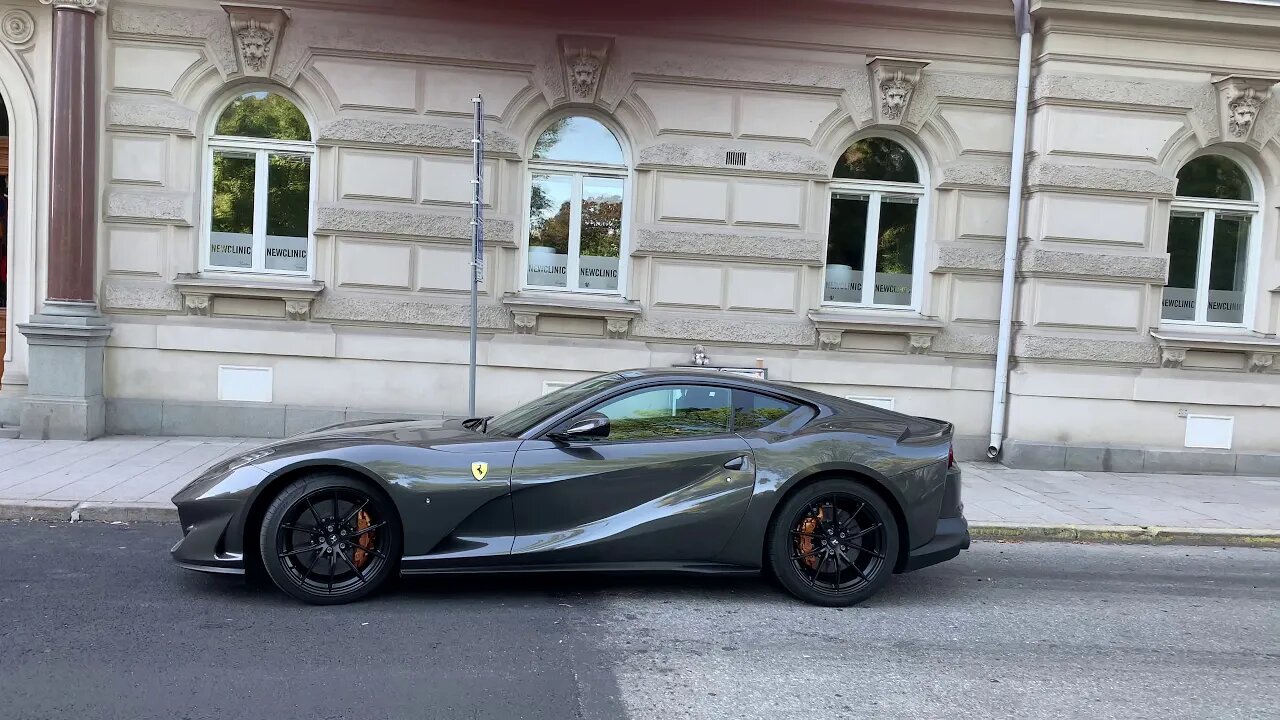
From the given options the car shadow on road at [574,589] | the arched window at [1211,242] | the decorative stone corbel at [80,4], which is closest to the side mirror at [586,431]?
the car shadow on road at [574,589]

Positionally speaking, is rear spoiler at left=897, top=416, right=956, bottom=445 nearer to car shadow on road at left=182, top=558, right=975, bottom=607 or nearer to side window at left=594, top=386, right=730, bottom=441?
car shadow on road at left=182, top=558, right=975, bottom=607

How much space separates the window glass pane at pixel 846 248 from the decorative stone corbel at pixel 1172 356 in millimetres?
3424

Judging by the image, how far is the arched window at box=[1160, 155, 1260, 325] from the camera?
10.7 meters

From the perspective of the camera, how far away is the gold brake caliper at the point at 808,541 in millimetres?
5238

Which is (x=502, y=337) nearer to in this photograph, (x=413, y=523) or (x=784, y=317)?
(x=784, y=317)

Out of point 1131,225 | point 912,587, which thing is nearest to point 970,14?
point 1131,225

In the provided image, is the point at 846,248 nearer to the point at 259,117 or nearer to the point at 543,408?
the point at 543,408

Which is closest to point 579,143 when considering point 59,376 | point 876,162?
point 876,162

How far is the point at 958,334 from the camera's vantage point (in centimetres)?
1042

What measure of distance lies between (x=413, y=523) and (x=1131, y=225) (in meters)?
8.92

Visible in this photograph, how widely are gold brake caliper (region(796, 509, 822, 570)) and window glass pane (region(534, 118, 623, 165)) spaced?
20.2 ft

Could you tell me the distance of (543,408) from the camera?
550cm

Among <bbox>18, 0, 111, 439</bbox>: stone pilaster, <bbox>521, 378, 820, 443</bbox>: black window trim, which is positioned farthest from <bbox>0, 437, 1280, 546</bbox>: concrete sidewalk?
<bbox>521, 378, 820, 443</bbox>: black window trim

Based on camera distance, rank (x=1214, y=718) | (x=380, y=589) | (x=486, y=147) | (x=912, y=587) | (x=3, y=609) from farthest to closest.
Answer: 1. (x=486, y=147)
2. (x=912, y=587)
3. (x=380, y=589)
4. (x=3, y=609)
5. (x=1214, y=718)
